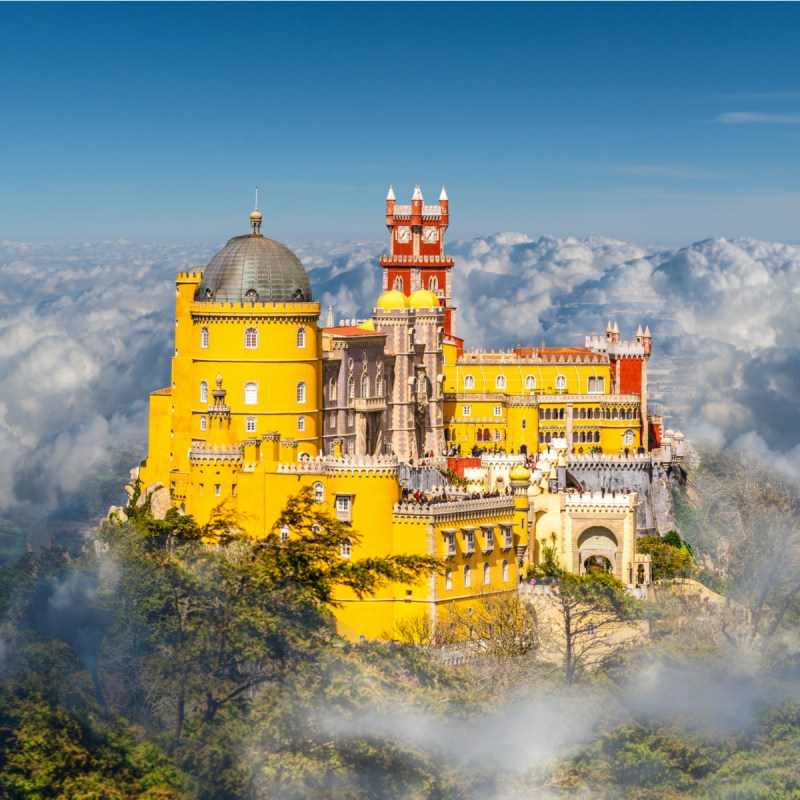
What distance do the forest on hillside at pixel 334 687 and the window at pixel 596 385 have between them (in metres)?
41.3

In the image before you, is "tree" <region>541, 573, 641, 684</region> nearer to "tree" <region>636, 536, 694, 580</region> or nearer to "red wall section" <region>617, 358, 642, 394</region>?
"tree" <region>636, 536, 694, 580</region>

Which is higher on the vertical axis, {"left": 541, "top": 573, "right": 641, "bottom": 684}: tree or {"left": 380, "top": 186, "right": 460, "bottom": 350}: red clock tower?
{"left": 380, "top": 186, "right": 460, "bottom": 350}: red clock tower

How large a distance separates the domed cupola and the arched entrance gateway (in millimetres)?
19201

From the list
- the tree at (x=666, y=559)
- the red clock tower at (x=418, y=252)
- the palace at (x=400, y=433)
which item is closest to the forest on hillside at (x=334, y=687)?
the palace at (x=400, y=433)

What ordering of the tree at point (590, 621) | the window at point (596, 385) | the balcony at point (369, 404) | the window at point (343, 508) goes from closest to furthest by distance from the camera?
1. the tree at point (590, 621)
2. the window at point (343, 508)
3. the balcony at point (369, 404)
4. the window at point (596, 385)

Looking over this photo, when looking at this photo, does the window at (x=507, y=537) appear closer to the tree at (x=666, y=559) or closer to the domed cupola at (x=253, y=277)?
the tree at (x=666, y=559)

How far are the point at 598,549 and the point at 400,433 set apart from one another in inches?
726

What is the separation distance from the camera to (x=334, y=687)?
7362cm

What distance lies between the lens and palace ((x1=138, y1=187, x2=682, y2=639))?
303 ft

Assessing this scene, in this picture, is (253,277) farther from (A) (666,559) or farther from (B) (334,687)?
(B) (334,687)

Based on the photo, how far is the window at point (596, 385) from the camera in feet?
438

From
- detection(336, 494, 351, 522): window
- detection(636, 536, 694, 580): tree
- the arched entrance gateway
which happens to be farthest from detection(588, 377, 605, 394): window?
detection(336, 494, 351, 522): window

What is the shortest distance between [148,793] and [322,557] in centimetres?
2579

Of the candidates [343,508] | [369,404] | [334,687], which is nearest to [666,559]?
[369,404]
